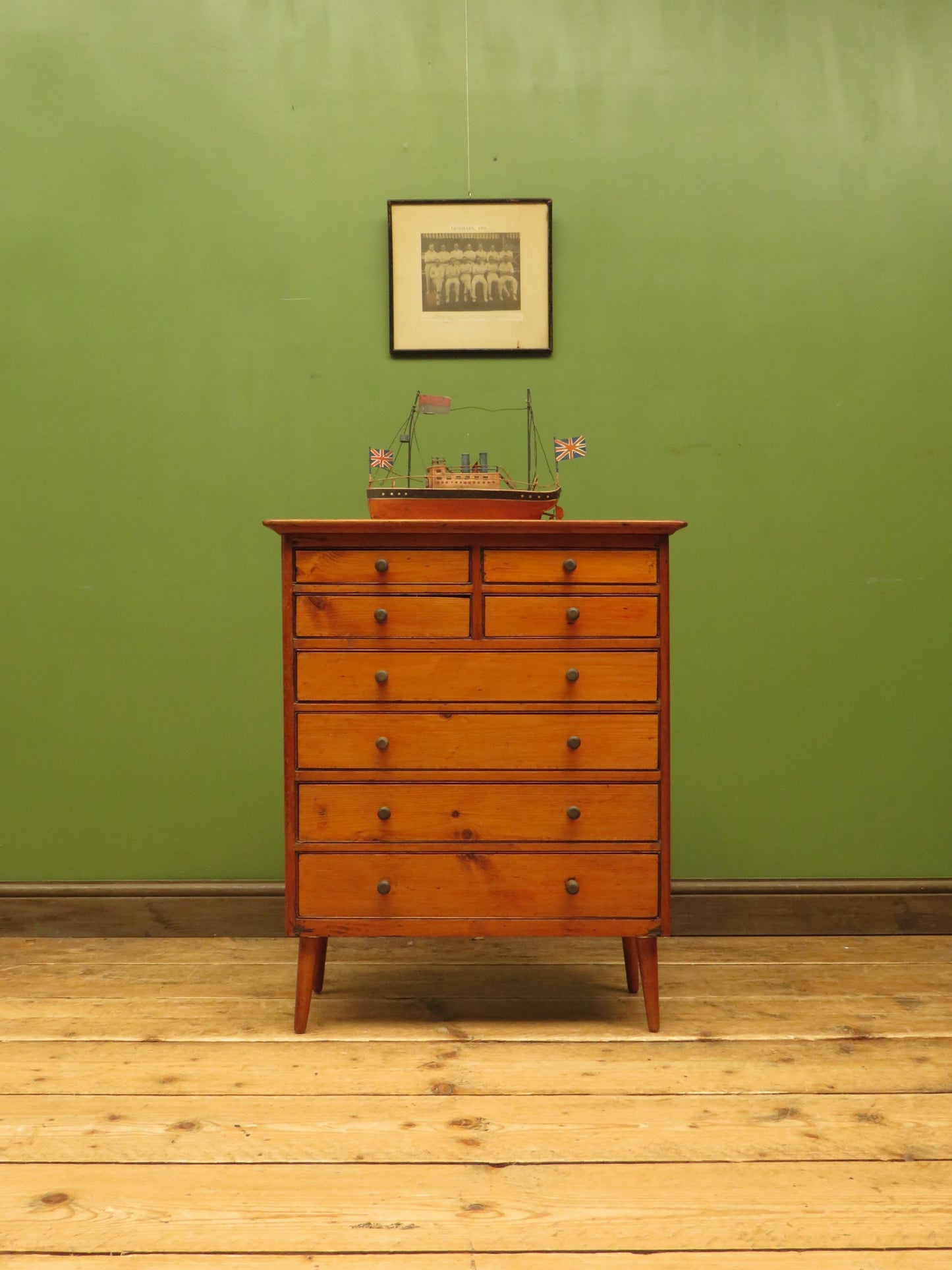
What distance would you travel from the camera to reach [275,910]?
9.04 feet

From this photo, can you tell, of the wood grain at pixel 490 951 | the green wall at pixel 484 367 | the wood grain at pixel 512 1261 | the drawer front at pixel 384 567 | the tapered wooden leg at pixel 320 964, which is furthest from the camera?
the green wall at pixel 484 367

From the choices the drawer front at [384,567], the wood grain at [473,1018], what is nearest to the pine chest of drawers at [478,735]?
the drawer front at [384,567]

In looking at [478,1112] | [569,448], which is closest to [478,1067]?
[478,1112]

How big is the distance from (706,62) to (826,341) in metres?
0.90

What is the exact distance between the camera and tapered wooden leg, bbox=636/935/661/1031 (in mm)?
2084

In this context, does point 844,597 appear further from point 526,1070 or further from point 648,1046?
point 526,1070

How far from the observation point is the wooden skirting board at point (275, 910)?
2.75m

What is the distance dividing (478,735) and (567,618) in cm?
33

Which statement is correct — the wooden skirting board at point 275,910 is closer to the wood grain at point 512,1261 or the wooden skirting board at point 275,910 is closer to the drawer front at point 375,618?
the drawer front at point 375,618

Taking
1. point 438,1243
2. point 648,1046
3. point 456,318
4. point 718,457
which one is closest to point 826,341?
point 718,457

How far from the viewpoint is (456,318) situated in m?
2.73

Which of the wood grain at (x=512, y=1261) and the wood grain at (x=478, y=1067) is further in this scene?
the wood grain at (x=478, y=1067)

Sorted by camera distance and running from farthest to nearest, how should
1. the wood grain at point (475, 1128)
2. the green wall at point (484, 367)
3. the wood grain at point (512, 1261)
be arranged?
the green wall at point (484, 367)
the wood grain at point (475, 1128)
the wood grain at point (512, 1261)

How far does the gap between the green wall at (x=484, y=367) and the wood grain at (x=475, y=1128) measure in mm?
1041
